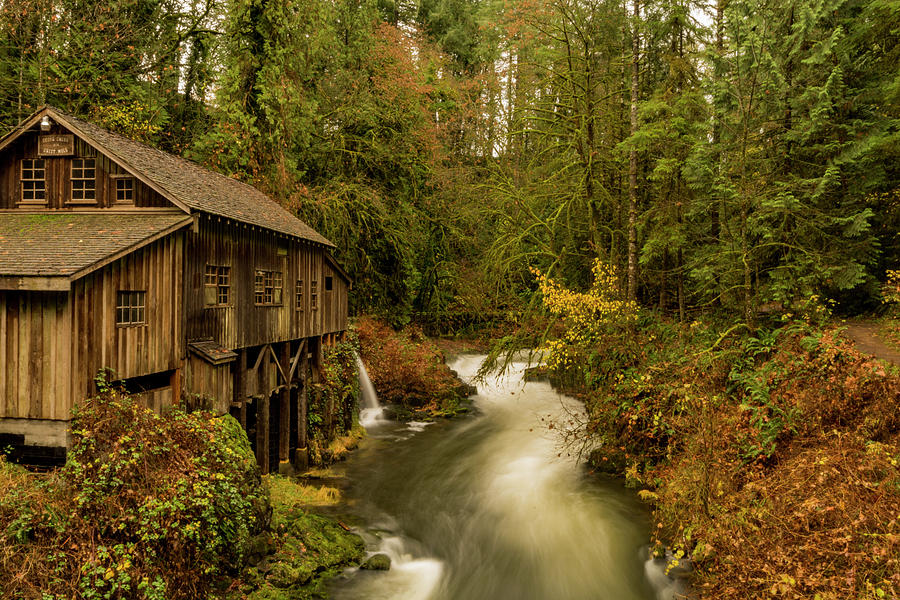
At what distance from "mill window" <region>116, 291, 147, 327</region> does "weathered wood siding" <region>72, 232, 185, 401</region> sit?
3.2 inches

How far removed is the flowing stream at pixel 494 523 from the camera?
34.6 ft

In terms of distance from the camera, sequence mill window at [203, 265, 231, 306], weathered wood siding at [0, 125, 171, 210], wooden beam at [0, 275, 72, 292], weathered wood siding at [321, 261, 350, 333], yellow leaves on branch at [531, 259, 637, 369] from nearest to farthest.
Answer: wooden beam at [0, 275, 72, 292] < weathered wood siding at [0, 125, 171, 210] < mill window at [203, 265, 231, 306] < yellow leaves on branch at [531, 259, 637, 369] < weathered wood siding at [321, 261, 350, 333]

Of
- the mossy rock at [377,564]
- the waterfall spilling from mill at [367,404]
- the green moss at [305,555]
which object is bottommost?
the mossy rock at [377,564]

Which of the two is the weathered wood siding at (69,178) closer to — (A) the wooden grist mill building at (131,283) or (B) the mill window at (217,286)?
(A) the wooden grist mill building at (131,283)

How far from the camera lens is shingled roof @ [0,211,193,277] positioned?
8461 mm

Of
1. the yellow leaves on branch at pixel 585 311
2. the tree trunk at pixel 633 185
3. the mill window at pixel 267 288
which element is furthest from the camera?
the tree trunk at pixel 633 185

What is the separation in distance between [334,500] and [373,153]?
56.1 ft

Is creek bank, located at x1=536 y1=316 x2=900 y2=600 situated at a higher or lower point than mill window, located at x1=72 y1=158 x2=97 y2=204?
lower

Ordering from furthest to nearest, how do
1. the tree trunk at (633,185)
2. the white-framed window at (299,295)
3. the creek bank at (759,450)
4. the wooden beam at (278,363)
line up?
the white-framed window at (299,295), the tree trunk at (633,185), the wooden beam at (278,363), the creek bank at (759,450)

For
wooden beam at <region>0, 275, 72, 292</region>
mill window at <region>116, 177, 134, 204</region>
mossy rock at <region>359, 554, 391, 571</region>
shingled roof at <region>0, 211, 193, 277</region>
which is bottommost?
mossy rock at <region>359, 554, 391, 571</region>

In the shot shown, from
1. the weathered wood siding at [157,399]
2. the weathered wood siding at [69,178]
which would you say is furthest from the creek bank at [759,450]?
the weathered wood siding at [69,178]

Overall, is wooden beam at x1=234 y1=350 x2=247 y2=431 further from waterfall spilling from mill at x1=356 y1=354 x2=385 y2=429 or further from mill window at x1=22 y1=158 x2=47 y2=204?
waterfall spilling from mill at x1=356 y1=354 x2=385 y2=429

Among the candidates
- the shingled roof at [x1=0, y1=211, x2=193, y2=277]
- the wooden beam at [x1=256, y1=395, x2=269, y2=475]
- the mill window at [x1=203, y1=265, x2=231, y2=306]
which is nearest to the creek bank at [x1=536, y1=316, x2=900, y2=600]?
the wooden beam at [x1=256, y1=395, x2=269, y2=475]

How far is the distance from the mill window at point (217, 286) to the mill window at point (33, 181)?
3.63 metres
